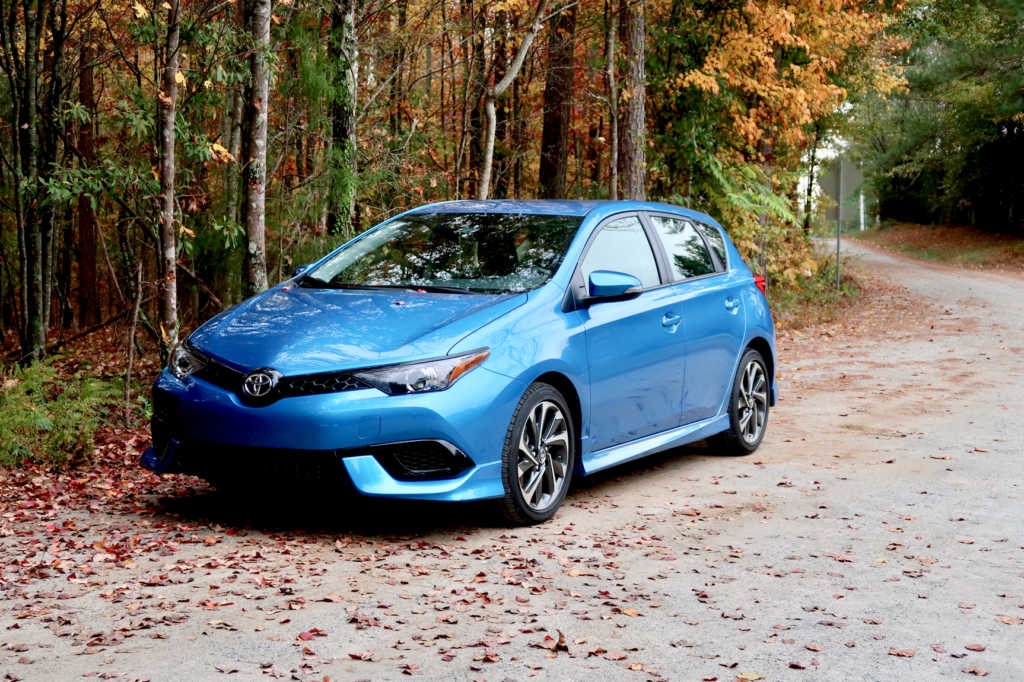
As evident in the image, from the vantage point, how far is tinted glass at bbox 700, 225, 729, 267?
815cm

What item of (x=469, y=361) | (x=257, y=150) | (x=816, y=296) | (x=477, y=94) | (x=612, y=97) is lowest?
(x=816, y=296)

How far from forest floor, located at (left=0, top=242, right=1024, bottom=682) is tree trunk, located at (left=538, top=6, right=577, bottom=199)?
12803 millimetres

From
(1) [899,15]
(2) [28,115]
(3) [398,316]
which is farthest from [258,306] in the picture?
(1) [899,15]

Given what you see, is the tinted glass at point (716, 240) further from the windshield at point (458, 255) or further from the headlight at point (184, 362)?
the headlight at point (184, 362)

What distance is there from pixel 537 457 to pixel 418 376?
957 millimetres

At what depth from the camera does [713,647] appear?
4.12 m

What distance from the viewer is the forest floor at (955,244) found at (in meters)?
43.0

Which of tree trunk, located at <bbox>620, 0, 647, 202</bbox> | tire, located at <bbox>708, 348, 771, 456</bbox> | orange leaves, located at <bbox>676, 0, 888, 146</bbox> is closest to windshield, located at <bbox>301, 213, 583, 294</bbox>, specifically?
tire, located at <bbox>708, 348, 771, 456</bbox>

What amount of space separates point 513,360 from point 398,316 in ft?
2.17

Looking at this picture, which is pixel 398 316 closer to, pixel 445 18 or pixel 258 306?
pixel 258 306

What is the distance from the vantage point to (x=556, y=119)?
20.8 metres

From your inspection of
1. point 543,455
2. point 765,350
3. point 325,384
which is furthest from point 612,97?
point 325,384

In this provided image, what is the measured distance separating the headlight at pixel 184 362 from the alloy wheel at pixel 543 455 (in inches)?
68.8

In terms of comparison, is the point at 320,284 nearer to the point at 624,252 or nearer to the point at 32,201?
the point at 624,252
